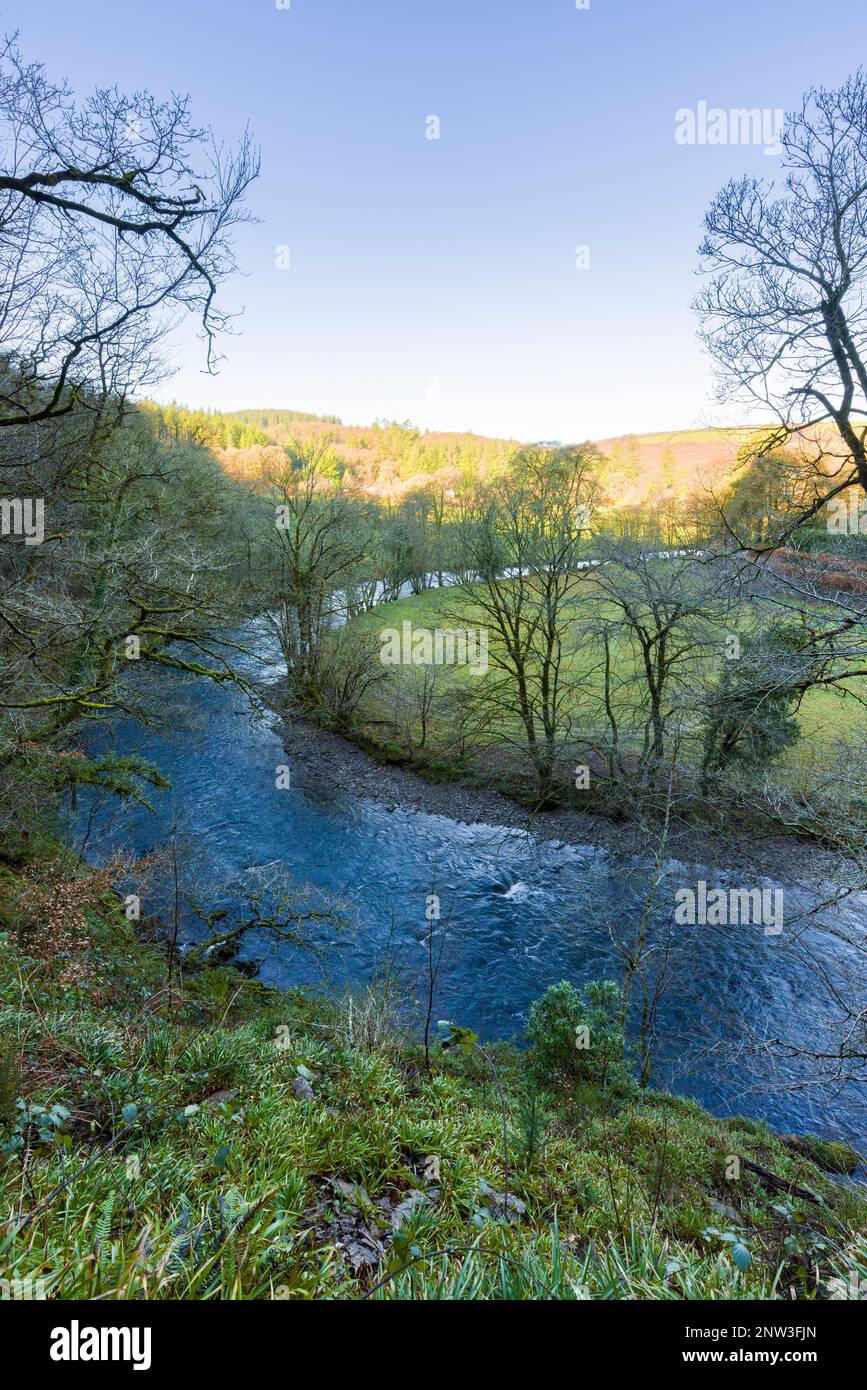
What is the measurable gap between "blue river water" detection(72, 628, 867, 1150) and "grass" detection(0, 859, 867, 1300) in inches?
68.9

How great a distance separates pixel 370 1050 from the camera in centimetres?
522

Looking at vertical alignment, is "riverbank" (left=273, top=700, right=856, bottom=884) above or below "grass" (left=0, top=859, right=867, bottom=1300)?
below

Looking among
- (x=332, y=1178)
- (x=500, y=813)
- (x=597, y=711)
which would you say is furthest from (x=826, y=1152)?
(x=597, y=711)

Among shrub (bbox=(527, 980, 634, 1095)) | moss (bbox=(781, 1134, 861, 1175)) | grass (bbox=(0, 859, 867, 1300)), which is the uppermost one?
grass (bbox=(0, 859, 867, 1300))

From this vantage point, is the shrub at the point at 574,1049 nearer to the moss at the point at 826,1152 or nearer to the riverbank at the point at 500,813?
the moss at the point at 826,1152

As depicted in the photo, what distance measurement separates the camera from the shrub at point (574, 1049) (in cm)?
662

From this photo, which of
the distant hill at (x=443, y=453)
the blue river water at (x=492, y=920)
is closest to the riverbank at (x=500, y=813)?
the blue river water at (x=492, y=920)

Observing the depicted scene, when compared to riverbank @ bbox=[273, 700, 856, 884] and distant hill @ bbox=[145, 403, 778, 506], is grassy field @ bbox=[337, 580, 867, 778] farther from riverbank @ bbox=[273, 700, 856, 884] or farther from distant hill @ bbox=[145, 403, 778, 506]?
distant hill @ bbox=[145, 403, 778, 506]

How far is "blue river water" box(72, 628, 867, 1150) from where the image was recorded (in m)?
8.40

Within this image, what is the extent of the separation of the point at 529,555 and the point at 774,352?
832 cm

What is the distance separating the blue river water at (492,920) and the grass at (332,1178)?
175 centimetres

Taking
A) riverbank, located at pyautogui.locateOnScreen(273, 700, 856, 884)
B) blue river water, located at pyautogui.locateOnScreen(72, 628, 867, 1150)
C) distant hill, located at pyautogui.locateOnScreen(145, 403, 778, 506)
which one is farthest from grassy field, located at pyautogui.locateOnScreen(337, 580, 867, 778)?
distant hill, located at pyautogui.locateOnScreen(145, 403, 778, 506)

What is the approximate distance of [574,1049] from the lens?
670cm
